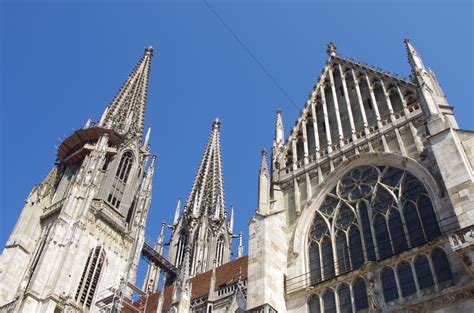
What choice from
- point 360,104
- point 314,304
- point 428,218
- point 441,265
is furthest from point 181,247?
point 441,265

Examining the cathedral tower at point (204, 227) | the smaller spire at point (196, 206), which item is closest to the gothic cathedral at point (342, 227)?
the cathedral tower at point (204, 227)

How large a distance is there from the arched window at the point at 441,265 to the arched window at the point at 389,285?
115 cm

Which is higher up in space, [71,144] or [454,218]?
[71,144]

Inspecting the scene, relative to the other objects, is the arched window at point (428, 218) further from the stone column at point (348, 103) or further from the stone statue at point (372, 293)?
the stone column at point (348, 103)

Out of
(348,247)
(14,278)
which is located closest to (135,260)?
(14,278)

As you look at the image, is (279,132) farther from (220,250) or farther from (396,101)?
(220,250)

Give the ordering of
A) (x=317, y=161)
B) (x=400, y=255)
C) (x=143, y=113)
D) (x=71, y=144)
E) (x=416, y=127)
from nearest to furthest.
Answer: (x=400, y=255), (x=416, y=127), (x=317, y=161), (x=71, y=144), (x=143, y=113)

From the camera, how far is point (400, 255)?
14016 millimetres

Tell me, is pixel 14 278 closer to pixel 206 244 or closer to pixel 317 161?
pixel 206 244

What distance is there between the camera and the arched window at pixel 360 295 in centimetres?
1400

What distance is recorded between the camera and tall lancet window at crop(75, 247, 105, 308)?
1192 inches

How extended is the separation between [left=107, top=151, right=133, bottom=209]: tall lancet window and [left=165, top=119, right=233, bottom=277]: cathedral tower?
Answer: 6166mm

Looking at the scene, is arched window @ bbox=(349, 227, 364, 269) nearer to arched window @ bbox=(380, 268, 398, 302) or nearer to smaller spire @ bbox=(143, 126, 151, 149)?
arched window @ bbox=(380, 268, 398, 302)

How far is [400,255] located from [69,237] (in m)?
22.2
